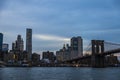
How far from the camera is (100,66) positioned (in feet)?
416

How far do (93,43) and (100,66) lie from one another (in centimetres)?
1572

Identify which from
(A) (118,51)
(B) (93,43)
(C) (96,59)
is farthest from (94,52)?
(A) (118,51)

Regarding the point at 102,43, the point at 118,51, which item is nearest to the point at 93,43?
the point at 102,43

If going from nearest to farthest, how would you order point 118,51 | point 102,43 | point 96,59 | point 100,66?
point 118,51, point 96,59, point 100,66, point 102,43

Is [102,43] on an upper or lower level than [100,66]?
upper

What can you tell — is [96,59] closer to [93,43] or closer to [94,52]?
[94,52]

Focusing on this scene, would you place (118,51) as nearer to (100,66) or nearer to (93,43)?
(100,66)

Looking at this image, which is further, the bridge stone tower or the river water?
the bridge stone tower

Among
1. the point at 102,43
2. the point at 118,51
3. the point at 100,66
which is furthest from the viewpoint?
the point at 102,43

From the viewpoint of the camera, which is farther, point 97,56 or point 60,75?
point 97,56

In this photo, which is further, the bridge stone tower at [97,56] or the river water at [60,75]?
the bridge stone tower at [97,56]

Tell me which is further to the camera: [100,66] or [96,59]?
[100,66]

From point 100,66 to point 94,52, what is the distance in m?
7.10

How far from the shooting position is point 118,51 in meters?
92.4
